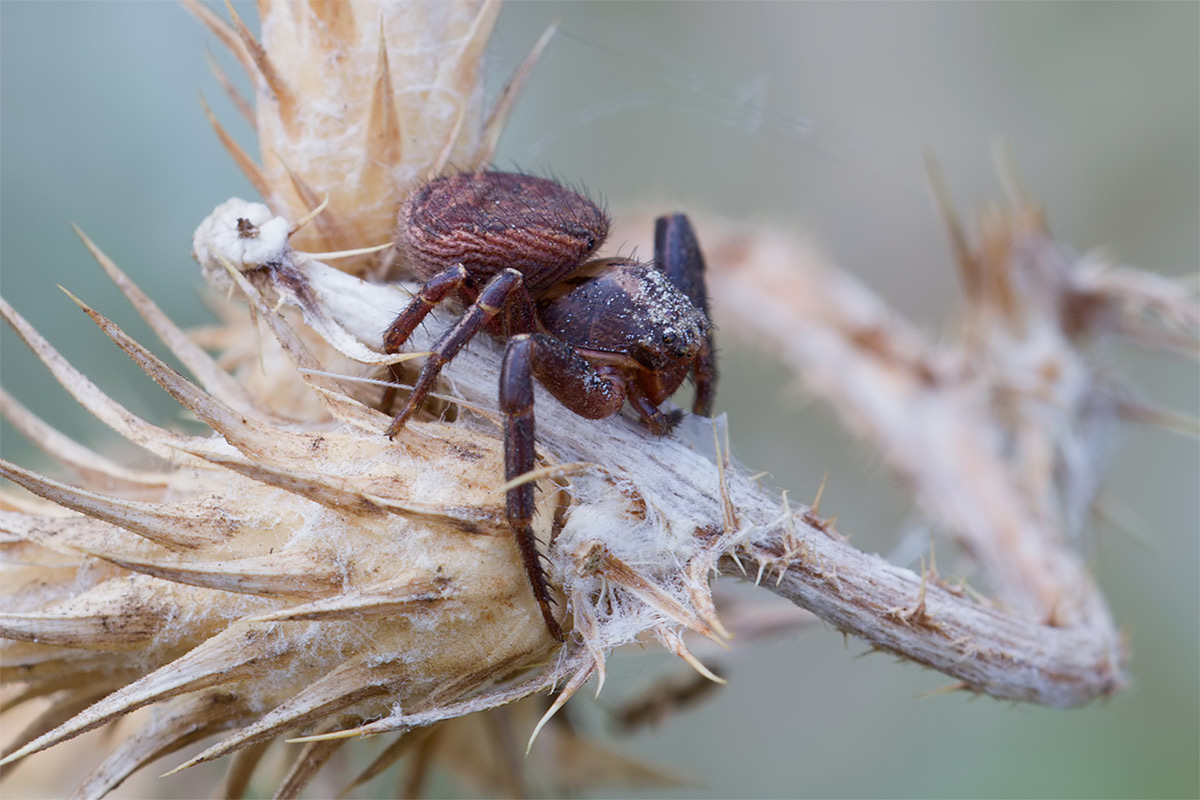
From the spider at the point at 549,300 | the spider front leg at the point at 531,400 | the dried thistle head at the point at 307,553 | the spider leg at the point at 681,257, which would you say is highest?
the spider leg at the point at 681,257

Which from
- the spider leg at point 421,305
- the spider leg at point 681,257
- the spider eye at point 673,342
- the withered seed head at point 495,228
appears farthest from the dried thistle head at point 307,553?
the spider leg at point 681,257

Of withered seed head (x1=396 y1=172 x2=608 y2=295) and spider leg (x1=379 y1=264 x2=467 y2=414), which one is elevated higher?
withered seed head (x1=396 y1=172 x2=608 y2=295)

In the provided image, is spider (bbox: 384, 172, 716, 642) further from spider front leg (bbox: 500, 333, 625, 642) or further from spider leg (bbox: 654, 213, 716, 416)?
spider leg (bbox: 654, 213, 716, 416)

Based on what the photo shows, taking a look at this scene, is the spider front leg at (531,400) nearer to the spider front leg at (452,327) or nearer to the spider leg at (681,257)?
the spider front leg at (452,327)

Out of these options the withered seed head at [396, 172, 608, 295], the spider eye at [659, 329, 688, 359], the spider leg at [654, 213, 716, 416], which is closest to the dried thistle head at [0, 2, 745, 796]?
the withered seed head at [396, 172, 608, 295]

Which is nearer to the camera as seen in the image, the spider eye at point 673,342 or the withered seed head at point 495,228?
the withered seed head at point 495,228

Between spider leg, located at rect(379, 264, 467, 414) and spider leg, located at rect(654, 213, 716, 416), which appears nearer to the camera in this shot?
spider leg, located at rect(379, 264, 467, 414)

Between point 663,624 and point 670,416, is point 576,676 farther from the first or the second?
point 670,416

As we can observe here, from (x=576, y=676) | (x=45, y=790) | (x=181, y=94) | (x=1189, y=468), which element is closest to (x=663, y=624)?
(x=576, y=676)
